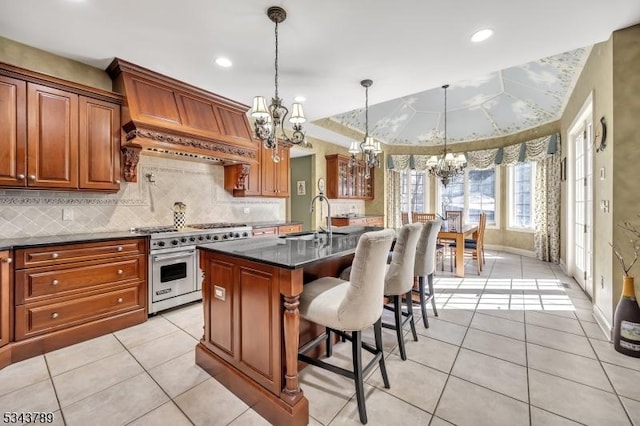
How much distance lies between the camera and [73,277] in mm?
2482

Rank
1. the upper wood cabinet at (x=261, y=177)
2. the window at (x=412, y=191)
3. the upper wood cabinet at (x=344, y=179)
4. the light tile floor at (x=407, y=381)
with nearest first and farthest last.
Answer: the light tile floor at (x=407, y=381) < the upper wood cabinet at (x=261, y=177) < the upper wood cabinet at (x=344, y=179) < the window at (x=412, y=191)

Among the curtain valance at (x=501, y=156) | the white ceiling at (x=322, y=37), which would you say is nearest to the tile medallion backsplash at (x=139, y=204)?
the white ceiling at (x=322, y=37)

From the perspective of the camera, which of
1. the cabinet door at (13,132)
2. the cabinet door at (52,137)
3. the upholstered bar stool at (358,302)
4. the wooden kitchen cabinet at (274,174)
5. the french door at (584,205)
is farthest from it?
the wooden kitchen cabinet at (274,174)

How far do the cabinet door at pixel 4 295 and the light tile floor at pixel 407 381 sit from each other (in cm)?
26

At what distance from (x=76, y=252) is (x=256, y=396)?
2.10 metres

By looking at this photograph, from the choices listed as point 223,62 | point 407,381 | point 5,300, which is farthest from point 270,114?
point 5,300

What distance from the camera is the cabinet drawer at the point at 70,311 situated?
2258 mm

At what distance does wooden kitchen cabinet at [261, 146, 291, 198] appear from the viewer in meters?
4.65

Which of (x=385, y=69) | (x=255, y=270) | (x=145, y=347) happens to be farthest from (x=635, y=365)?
(x=145, y=347)

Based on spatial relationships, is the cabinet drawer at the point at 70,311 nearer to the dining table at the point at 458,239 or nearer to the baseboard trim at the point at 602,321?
the dining table at the point at 458,239

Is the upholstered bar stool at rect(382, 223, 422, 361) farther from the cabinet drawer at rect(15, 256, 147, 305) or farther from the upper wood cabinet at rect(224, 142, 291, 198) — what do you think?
the upper wood cabinet at rect(224, 142, 291, 198)

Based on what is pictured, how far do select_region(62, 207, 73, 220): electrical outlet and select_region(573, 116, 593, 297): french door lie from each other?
5694 millimetres

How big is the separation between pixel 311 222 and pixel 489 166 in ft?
14.7

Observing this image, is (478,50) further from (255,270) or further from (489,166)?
(489,166)
